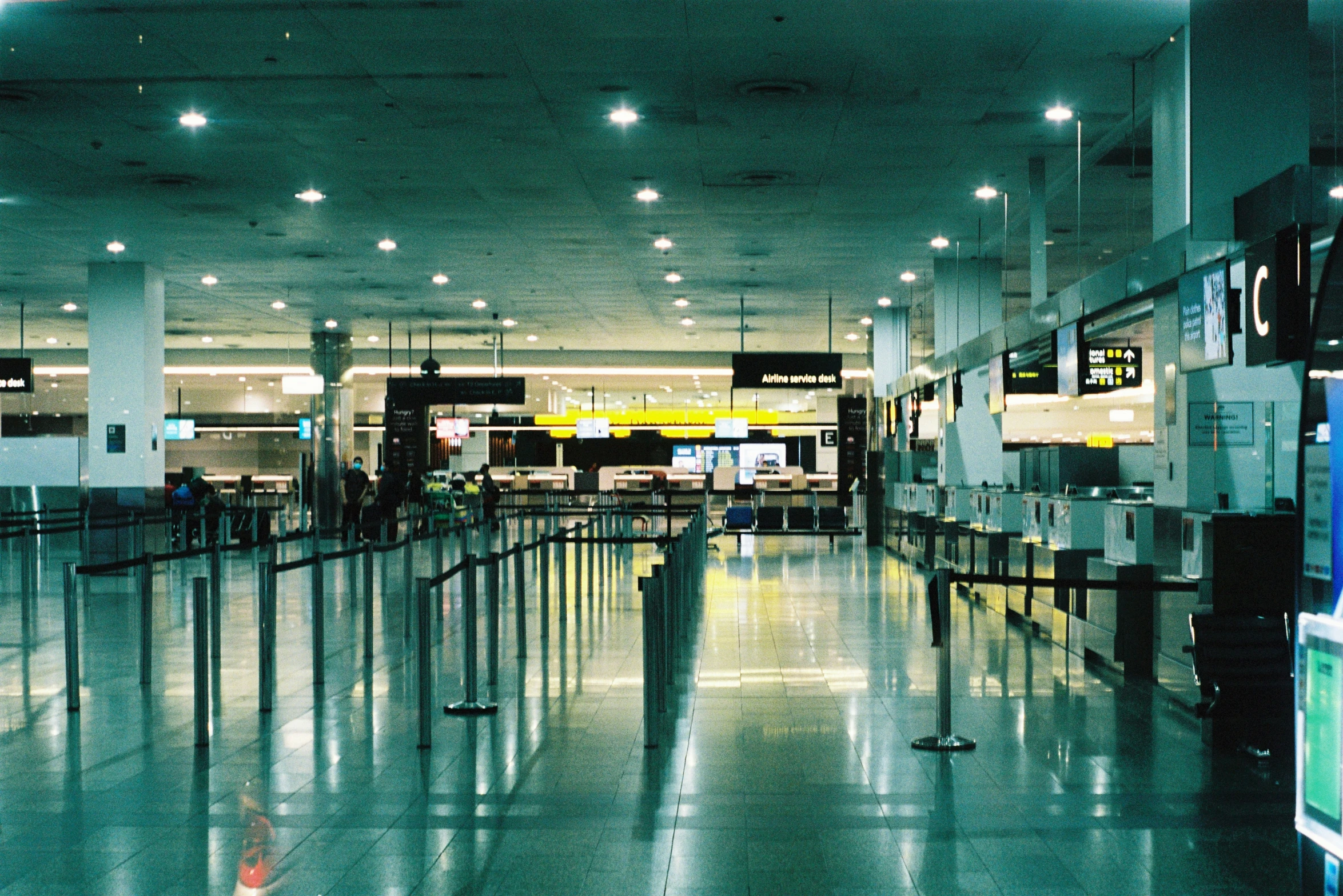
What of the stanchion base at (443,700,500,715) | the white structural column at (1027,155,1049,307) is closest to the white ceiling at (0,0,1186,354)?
the white structural column at (1027,155,1049,307)

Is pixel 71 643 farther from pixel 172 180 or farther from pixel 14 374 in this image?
pixel 14 374

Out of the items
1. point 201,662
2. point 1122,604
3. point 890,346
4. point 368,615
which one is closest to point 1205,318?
point 1122,604

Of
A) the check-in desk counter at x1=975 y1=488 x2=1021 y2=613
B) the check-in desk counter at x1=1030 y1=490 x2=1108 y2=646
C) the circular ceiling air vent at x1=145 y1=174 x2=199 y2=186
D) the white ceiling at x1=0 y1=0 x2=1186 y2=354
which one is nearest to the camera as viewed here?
the white ceiling at x1=0 y1=0 x2=1186 y2=354

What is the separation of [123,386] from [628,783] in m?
14.4

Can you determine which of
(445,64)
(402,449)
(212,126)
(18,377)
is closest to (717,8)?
(445,64)

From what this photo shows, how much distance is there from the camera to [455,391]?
91.6 feet

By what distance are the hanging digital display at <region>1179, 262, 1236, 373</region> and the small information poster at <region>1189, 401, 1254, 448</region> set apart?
37cm

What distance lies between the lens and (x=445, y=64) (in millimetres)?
9312

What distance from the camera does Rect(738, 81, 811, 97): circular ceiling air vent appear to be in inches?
388

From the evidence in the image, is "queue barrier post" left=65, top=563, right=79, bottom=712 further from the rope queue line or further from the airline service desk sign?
the airline service desk sign

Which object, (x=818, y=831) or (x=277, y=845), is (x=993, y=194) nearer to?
(x=818, y=831)

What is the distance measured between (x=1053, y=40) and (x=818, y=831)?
6252 mm

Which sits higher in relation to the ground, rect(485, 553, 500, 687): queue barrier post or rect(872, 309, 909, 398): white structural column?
rect(872, 309, 909, 398): white structural column

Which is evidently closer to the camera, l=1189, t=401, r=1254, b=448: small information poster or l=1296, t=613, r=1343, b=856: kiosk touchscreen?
l=1296, t=613, r=1343, b=856: kiosk touchscreen
